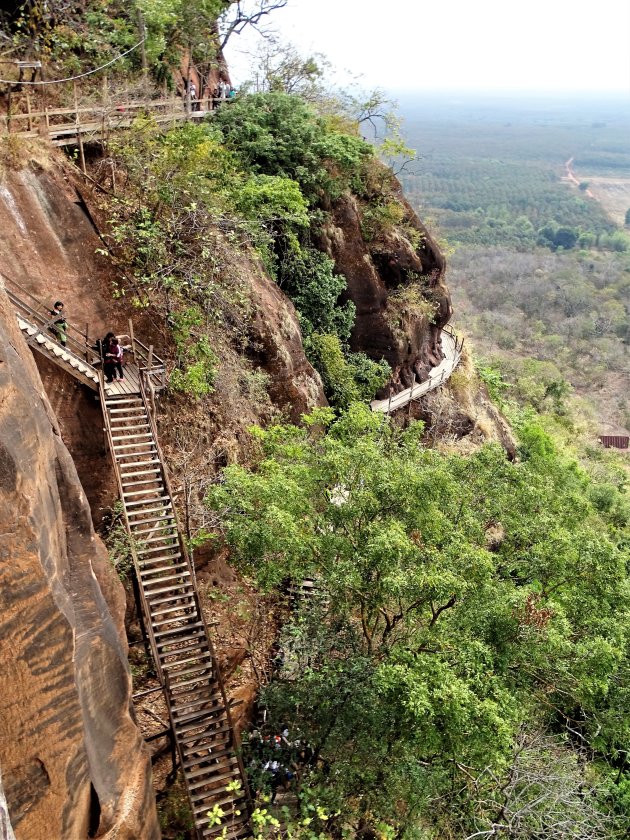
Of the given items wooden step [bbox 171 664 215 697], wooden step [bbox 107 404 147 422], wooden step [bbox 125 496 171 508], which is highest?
wooden step [bbox 107 404 147 422]

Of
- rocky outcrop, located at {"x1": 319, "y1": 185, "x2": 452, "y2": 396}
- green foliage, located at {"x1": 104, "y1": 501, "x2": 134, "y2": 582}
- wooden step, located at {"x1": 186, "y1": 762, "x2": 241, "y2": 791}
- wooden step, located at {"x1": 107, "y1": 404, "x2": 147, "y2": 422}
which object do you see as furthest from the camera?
rocky outcrop, located at {"x1": 319, "y1": 185, "x2": 452, "y2": 396}

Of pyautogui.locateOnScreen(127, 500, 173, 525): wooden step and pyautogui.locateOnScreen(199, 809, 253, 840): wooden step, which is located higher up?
pyautogui.locateOnScreen(127, 500, 173, 525): wooden step

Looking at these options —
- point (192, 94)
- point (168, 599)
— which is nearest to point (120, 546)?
point (168, 599)

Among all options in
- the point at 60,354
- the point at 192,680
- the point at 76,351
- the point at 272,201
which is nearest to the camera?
the point at 192,680

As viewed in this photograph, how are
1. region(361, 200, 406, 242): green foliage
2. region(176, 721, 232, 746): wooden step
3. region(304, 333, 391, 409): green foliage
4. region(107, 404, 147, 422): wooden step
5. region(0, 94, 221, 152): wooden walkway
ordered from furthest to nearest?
region(361, 200, 406, 242): green foliage
region(304, 333, 391, 409): green foliage
region(0, 94, 221, 152): wooden walkway
region(107, 404, 147, 422): wooden step
region(176, 721, 232, 746): wooden step

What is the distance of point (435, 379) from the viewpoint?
1331 inches

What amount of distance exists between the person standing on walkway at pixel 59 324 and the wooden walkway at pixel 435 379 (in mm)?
15785

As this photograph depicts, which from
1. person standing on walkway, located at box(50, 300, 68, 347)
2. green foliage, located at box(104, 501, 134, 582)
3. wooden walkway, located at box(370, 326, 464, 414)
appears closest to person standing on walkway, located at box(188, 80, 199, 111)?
Result: person standing on walkway, located at box(50, 300, 68, 347)

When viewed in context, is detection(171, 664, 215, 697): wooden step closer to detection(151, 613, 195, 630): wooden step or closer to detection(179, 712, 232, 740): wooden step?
detection(179, 712, 232, 740): wooden step

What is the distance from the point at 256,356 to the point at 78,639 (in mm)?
13427

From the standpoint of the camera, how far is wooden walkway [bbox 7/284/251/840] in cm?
1396

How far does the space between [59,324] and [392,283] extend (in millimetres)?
19181

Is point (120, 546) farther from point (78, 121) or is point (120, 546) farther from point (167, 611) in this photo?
point (78, 121)

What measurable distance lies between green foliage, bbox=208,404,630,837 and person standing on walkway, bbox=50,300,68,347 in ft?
17.6
